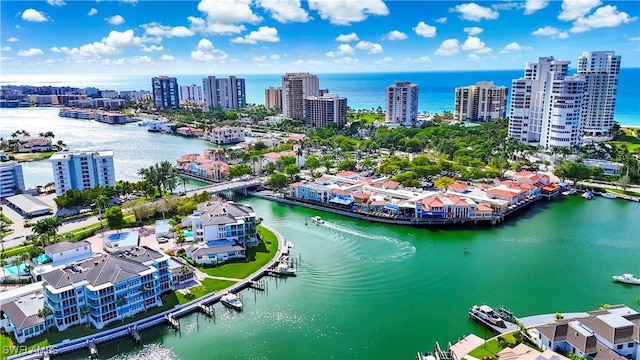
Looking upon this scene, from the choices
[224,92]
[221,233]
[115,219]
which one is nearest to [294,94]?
[224,92]

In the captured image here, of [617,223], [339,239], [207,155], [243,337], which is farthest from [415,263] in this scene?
[207,155]

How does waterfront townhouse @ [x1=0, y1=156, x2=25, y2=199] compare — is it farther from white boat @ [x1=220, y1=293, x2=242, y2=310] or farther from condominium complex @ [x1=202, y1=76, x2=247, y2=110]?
condominium complex @ [x1=202, y1=76, x2=247, y2=110]

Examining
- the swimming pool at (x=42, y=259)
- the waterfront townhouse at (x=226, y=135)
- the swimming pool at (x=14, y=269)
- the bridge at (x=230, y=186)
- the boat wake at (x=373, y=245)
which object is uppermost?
the waterfront townhouse at (x=226, y=135)

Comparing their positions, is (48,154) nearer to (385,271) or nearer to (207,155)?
(207,155)

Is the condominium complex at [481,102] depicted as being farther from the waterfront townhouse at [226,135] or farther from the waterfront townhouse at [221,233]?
the waterfront townhouse at [221,233]

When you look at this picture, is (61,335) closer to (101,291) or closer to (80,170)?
(101,291)

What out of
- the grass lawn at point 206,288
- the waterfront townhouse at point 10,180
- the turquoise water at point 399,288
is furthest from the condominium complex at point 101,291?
the waterfront townhouse at point 10,180
